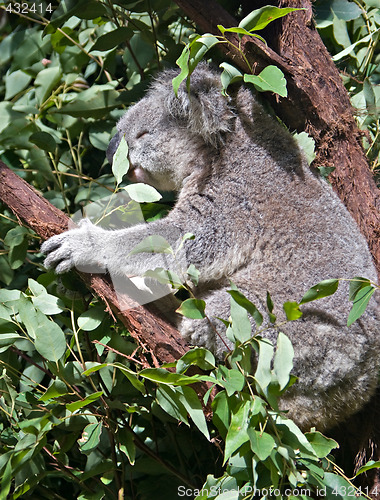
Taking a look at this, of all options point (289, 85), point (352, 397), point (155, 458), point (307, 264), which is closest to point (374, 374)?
point (352, 397)

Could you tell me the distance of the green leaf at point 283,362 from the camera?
62.4 inches

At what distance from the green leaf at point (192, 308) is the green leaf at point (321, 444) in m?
0.52

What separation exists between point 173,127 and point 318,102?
26.3 inches

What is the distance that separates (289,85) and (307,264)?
30.7 inches

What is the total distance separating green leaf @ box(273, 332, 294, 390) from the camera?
159 centimetres

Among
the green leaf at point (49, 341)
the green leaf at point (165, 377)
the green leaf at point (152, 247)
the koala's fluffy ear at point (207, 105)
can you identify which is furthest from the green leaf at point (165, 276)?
the koala's fluffy ear at point (207, 105)

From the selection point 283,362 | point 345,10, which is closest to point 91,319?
point 283,362

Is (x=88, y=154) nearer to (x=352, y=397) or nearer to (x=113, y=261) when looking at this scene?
(x=113, y=261)

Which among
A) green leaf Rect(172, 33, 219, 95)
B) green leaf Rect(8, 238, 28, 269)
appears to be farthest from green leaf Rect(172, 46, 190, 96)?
green leaf Rect(8, 238, 28, 269)

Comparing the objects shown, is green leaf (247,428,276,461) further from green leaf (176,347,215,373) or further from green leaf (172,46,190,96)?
green leaf (172,46,190,96)

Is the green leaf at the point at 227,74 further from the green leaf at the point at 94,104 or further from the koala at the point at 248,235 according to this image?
the green leaf at the point at 94,104

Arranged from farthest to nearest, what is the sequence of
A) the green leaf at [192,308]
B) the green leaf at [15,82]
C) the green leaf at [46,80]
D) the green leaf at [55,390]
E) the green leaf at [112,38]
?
the green leaf at [15,82], the green leaf at [46,80], the green leaf at [112,38], the green leaf at [55,390], the green leaf at [192,308]

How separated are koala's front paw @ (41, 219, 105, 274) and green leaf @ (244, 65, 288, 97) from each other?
877mm

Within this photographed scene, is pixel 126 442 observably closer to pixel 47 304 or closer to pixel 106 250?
pixel 47 304
